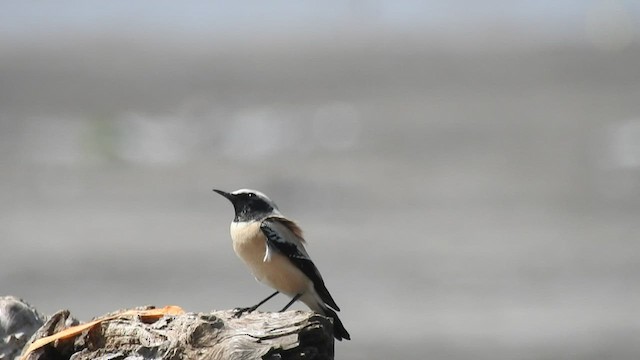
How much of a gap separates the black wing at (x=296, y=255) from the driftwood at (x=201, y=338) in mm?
1083

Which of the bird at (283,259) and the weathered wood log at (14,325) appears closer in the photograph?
the weathered wood log at (14,325)

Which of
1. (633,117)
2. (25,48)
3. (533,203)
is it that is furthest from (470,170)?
(25,48)

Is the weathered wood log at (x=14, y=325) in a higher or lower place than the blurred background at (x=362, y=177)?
lower

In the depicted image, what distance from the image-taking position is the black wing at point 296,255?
7.30m

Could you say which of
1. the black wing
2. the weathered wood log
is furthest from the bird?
the weathered wood log

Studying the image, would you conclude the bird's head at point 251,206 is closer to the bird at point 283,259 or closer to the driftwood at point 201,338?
the bird at point 283,259

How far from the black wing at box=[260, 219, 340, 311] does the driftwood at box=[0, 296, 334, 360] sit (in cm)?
108

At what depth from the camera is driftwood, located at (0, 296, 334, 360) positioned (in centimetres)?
588

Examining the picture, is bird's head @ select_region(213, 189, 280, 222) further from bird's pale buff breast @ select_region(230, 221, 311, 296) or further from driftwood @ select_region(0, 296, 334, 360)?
driftwood @ select_region(0, 296, 334, 360)

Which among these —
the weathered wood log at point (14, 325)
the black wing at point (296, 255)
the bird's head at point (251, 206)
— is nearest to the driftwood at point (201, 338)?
the weathered wood log at point (14, 325)

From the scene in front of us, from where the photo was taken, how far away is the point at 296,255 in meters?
7.31

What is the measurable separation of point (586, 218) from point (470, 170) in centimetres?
152

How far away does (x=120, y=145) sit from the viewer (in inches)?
680

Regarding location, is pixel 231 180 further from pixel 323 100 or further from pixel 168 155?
pixel 323 100
